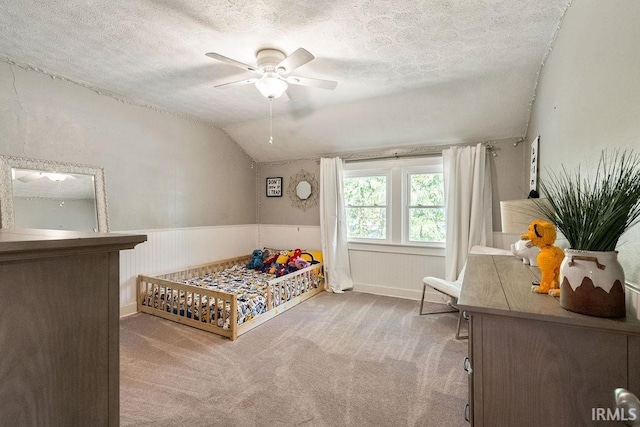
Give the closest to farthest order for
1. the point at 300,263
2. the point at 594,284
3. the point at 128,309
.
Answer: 1. the point at 594,284
2. the point at 128,309
3. the point at 300,263

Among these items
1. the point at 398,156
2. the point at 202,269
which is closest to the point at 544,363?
the point at 398,156

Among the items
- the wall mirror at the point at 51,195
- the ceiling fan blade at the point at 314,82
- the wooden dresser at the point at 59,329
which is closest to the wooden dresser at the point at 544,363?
the wooden dresser at the point at 59,329

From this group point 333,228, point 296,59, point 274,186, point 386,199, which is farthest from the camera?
point 274,186

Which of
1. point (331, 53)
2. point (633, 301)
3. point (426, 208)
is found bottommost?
point (633, 301)

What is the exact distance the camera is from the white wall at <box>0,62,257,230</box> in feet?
8.49

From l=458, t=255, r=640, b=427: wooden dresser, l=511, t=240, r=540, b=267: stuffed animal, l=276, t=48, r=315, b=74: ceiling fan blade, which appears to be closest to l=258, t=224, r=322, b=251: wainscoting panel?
l=276, t=48, r=315, b=74: ceiling fan blade

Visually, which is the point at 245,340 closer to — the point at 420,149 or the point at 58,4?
the point at 58,4

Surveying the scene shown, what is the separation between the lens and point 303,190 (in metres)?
4.70

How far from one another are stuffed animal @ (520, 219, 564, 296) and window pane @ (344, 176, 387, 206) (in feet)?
9.49

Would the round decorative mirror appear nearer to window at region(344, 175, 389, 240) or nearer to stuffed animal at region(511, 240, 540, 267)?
window at region(344, 175, 389, 240)

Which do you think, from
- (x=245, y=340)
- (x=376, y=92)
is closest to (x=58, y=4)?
(x=376, y=92)

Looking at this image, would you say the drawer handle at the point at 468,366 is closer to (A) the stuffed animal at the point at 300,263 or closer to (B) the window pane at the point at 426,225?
(B) the window pane at the point at 426,225

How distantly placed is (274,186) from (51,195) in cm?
288

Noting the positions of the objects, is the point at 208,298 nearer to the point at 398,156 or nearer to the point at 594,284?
the point at 594,284
